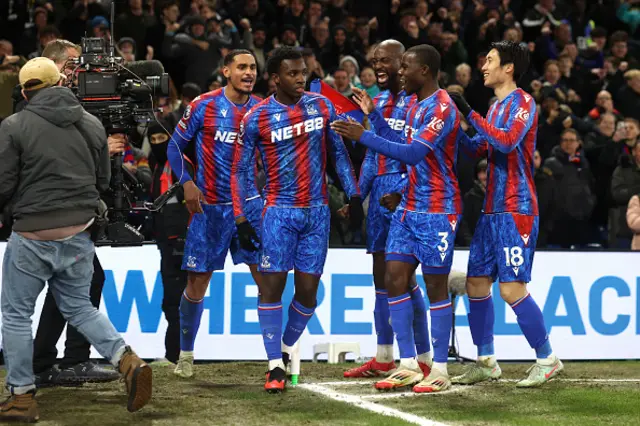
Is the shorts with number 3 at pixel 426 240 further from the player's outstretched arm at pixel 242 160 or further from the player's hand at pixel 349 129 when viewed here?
the player's outstretched arm at pixel 242 160

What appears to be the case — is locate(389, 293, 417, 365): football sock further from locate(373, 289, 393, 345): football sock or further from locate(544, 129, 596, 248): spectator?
locate(544, 129, 596, 248): spectator

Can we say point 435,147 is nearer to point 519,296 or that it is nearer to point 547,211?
point 519,296

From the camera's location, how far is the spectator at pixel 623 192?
1298 cm

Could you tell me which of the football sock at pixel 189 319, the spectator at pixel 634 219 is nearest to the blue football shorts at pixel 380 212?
the football sock at pixel 189 319

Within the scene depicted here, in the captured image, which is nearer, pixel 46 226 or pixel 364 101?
pixel 46 226

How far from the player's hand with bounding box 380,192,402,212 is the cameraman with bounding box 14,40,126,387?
2049 mm

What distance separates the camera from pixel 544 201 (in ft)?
43.1

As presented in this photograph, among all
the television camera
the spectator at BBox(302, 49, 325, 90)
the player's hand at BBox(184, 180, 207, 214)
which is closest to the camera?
the television camera

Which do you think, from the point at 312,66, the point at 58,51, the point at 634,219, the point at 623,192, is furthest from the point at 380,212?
Result: the point at 312,66

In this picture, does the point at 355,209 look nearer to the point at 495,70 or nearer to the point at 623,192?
the point at 495,70

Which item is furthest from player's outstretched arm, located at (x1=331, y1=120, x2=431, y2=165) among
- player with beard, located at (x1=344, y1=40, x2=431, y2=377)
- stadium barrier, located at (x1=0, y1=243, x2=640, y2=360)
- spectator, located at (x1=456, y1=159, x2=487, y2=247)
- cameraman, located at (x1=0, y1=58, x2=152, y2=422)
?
spectator, located at (x1=456, y1=159, x2=487, y2=247)

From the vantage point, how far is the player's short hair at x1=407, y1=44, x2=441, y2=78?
787 cm

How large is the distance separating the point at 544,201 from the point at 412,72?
5.74 meters

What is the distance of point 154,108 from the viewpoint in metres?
8.15
